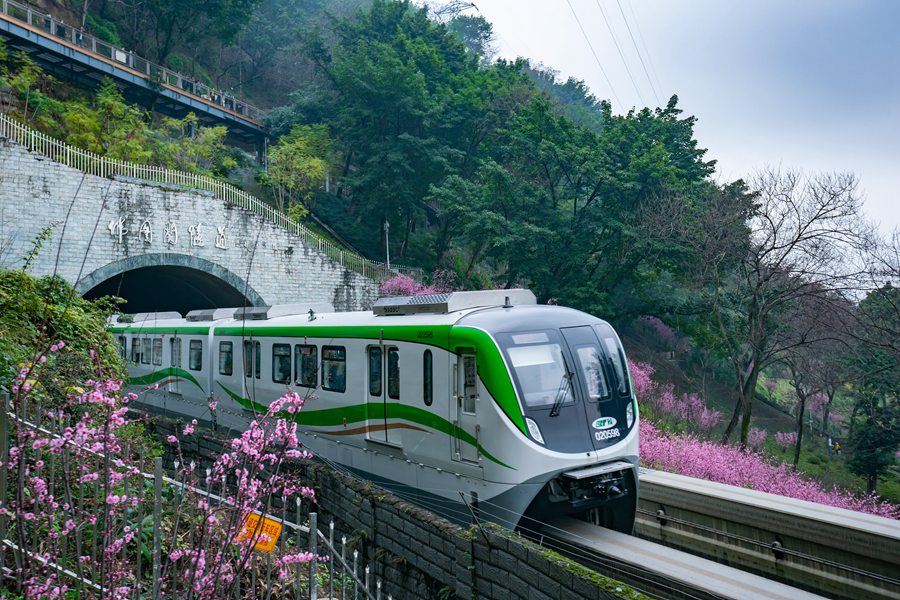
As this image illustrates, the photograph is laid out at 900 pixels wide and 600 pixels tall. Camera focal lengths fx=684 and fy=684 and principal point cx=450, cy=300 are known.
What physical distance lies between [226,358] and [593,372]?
317 inches

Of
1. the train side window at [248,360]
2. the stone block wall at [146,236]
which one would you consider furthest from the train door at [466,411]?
the stone block wall at [146,236]

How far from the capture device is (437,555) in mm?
6422

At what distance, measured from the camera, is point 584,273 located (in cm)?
2439

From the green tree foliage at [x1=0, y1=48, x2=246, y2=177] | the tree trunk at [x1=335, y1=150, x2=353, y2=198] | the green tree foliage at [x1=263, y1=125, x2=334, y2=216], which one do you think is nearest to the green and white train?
the green tree foliage at [x1=0, y1=48, x2=246, y2=177]

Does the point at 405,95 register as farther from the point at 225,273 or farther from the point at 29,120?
the point at 29,120

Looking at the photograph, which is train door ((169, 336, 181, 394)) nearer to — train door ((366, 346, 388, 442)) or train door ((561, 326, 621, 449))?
train door ((366, 346, 388, 442))

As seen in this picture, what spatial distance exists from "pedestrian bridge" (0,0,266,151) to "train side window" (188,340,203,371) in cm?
2125

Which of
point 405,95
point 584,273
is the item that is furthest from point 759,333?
point 405,95

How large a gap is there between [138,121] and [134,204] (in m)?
9.36

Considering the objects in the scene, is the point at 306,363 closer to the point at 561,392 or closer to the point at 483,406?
the point at 483,406

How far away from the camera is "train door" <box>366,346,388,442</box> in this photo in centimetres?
900

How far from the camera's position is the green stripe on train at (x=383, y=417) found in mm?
7605

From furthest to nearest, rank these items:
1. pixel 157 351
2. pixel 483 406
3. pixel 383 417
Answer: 1. pixel 157 351
2. pixel 383 417
3. pixel 483 406

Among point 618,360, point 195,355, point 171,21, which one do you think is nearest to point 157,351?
point 195,355
